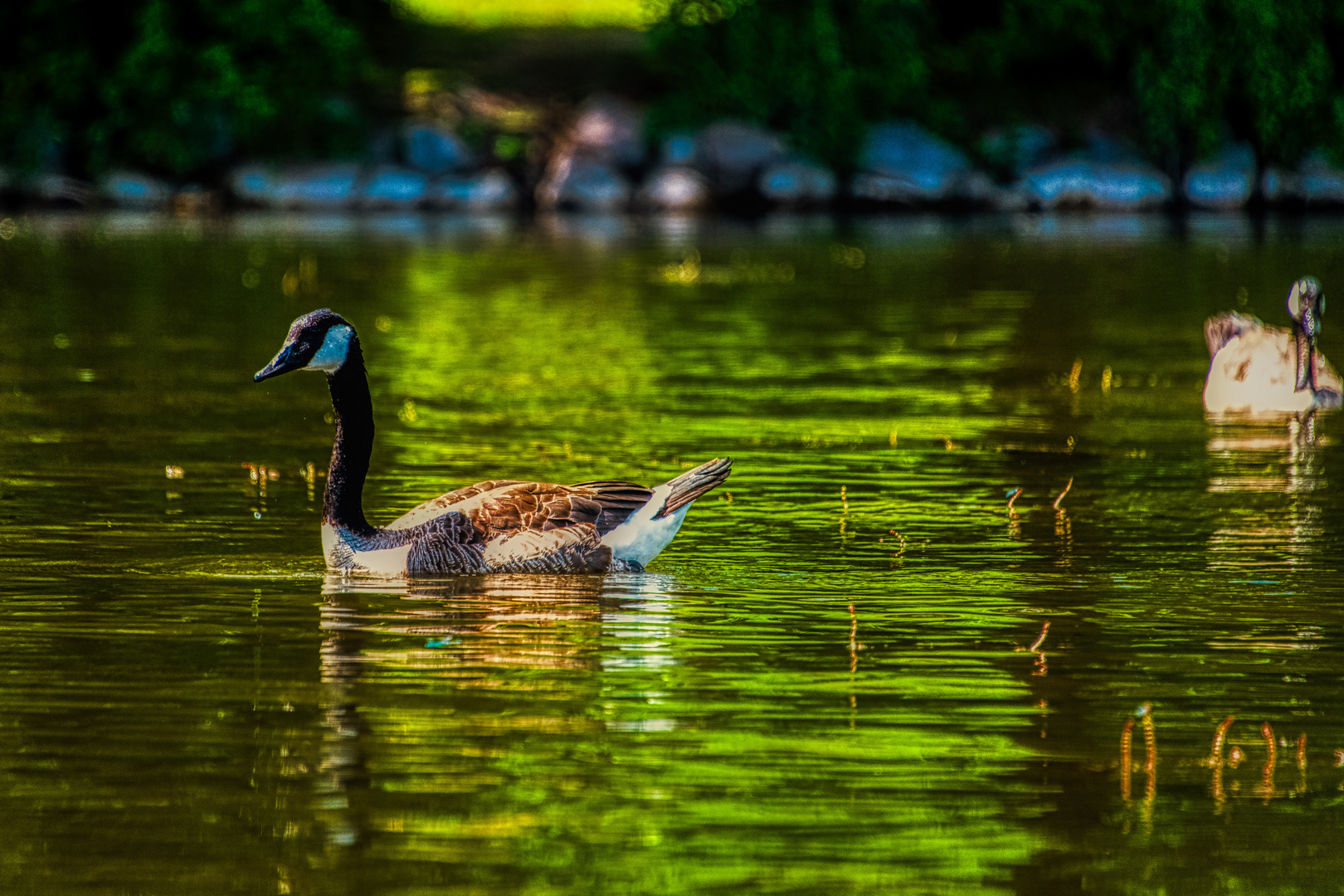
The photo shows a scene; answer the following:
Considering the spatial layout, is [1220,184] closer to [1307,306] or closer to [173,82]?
[173,82]

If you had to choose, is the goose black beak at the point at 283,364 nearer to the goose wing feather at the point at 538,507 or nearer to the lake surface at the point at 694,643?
the goose wing feather at the point at 538,507

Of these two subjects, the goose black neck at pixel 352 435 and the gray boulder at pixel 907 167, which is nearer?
the goose black neck at pixel 352 435

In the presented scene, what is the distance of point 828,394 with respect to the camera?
19984mm

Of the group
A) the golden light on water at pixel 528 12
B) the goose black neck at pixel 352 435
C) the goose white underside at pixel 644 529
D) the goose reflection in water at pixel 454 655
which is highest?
the golden light on water at pixel 528 12

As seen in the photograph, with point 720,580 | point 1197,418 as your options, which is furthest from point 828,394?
point 720,580

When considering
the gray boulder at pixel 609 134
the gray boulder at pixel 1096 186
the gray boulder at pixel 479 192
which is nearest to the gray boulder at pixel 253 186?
the gray boulder at pixel 479 192

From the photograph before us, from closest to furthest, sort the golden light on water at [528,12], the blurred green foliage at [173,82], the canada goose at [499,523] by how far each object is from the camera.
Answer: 1. the canada goose at [499,523]
2. the blurred green foliage at [173,82]
3. the golden light on water at [528,12]

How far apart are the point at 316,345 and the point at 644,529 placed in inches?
76.2

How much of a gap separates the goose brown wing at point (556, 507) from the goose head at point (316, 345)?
1098mm

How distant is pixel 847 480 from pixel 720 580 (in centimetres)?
377

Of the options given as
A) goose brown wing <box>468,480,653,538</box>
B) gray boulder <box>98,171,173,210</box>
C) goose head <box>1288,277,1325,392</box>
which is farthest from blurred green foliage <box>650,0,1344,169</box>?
goose brown wing <box>468,480,653,538</box>

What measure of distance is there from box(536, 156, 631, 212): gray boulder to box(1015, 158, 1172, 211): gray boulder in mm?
10939

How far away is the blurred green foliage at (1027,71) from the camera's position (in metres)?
54.4

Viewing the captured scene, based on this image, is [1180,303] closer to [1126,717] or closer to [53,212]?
[1126,717]
